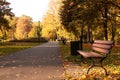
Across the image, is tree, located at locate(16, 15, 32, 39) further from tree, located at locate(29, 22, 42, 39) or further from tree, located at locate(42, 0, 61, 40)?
tree, located at locate(42, 0, 61, 40)

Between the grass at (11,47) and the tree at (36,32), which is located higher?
the tree at (36,32)

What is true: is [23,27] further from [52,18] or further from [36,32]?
[52,18]

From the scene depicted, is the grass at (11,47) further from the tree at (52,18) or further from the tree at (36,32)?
the tree at (36,32)

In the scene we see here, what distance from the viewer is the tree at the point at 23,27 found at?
130 m

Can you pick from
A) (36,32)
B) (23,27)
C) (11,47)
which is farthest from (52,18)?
(23,27)

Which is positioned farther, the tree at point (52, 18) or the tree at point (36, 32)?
the tree at point (36, 32)

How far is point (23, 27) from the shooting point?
436 feet

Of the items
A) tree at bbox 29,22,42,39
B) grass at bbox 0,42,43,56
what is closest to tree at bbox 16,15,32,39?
tree at bbox 29,22,42,39

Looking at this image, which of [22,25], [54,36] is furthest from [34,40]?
[22,25]

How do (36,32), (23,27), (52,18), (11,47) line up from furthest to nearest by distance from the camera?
(23,27), (36,32), (52,18), (11,47)

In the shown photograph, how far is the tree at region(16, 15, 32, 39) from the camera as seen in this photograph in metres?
130

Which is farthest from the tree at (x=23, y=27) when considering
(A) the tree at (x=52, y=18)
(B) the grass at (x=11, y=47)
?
(B) the grass at (x=11, y=47)

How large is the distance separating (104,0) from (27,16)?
121 meters

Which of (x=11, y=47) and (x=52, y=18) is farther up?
(x=52, y=18)
